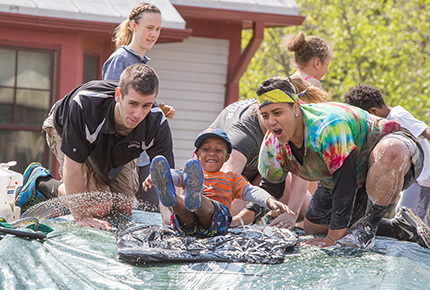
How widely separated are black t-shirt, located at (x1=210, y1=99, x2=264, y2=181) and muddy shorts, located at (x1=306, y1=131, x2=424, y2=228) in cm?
58

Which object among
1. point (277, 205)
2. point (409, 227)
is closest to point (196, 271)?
point (277, 205)

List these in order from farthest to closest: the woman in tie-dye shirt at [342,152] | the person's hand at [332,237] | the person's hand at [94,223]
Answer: the person's hand at [94,223] → the person's hand at [332,237] → the woman in tie-dye shirt at [342,152]

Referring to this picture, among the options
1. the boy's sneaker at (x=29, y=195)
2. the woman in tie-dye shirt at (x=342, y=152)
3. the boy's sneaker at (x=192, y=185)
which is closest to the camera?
the boy's sneaker at (x=192, y=185)

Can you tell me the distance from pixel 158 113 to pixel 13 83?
14.0 ft

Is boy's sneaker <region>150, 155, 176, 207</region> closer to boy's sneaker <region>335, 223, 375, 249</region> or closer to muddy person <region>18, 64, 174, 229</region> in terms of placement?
muddy person <region>18, 64, 174, 229</region>

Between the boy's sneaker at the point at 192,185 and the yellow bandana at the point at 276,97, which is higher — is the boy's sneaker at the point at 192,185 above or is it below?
below

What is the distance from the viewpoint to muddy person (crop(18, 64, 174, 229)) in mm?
4945

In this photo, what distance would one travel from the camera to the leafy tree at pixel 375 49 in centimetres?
1742

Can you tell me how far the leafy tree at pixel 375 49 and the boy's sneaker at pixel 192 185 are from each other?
12.9 m

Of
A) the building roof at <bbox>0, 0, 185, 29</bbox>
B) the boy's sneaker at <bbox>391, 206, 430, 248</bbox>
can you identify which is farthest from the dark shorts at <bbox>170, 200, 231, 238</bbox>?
the building roof at <bbox>0, 0, 185, 29</bbox>

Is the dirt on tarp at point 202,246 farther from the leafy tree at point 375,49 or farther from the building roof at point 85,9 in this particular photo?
the leafy tree at point 375,49

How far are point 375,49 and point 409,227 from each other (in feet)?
41.5

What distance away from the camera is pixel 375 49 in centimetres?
1769

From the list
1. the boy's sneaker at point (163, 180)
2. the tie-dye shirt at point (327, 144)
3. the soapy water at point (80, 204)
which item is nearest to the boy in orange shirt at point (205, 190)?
the boy's sneaker at point (163, 180)
